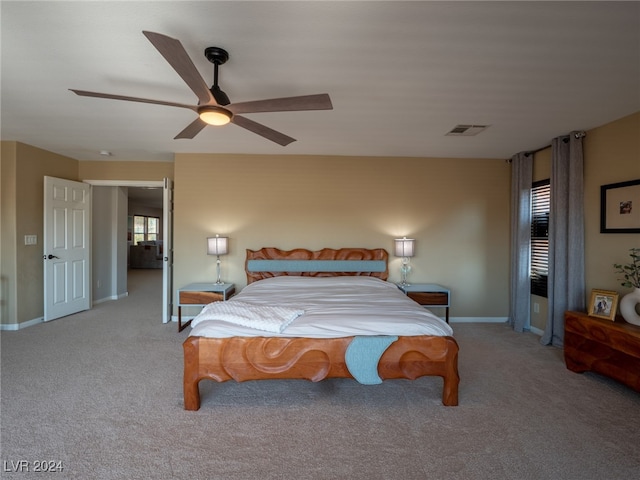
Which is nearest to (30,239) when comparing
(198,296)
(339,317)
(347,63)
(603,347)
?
(198,296)

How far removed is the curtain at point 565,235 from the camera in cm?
341

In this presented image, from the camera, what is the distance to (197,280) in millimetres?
4656

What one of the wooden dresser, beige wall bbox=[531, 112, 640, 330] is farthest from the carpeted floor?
beige wall bbox=[531, 112, 640, 330]

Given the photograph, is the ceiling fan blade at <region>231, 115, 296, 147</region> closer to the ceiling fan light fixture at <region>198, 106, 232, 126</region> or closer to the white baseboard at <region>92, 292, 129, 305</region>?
the ceiling fan light fixture at <region>198, 106, 232, 126</region>

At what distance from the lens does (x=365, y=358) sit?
91.0 inches

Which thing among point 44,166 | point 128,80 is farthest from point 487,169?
point 44,166

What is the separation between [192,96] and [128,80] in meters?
0.48

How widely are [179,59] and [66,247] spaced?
180 inches

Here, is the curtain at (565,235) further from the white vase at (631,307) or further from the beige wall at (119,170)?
the beige wall at (119,170)

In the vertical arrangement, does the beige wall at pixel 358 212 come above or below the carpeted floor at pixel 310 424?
above

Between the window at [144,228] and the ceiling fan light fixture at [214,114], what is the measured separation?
11394 mm

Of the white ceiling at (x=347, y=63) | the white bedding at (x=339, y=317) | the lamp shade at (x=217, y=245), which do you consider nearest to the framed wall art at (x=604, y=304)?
the white bedding at (x=339, y=317)

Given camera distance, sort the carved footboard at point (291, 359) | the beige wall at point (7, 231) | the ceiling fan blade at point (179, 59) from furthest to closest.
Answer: the beige wall at point (7, 231) < the carved footboard at point (291, 359) < the ceiling fan blade at point (179, 59)

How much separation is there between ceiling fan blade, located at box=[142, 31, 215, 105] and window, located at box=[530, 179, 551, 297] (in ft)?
14.2
